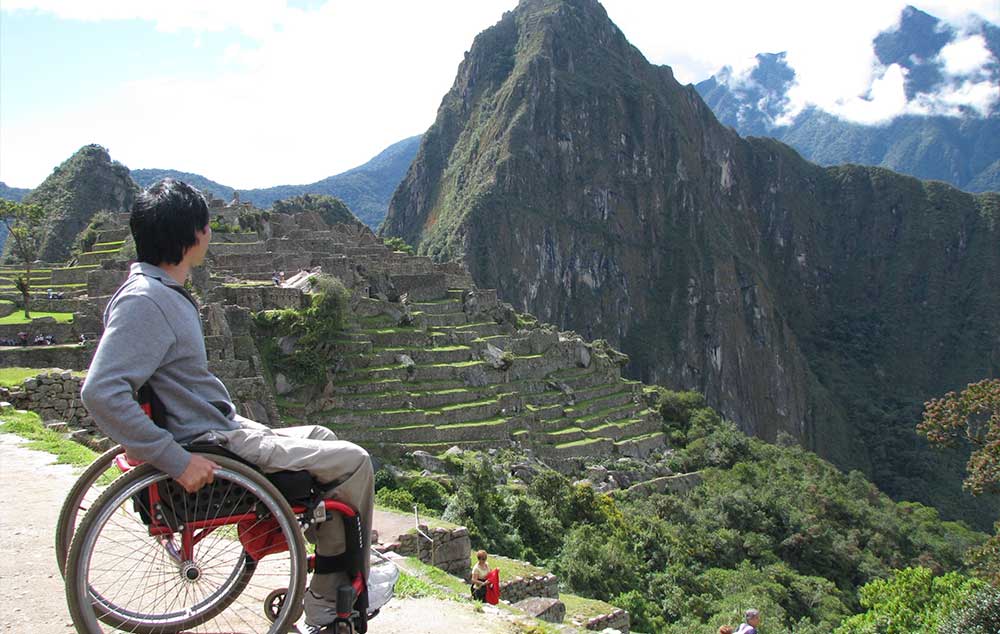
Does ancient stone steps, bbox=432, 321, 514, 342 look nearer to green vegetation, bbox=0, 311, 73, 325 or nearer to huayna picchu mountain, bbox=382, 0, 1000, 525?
green vegetation, bbox=0, 311, 73, 325

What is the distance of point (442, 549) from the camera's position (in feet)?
33.2

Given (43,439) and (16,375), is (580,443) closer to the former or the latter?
(16,375)

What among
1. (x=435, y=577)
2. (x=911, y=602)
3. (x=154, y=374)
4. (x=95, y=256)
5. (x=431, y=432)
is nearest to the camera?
(x=154, y=374)

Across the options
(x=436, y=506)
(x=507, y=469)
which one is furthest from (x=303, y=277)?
(x=436, y=506)

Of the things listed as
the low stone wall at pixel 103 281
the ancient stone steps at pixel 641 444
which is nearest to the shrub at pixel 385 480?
the low stone wall at pixel 103 281

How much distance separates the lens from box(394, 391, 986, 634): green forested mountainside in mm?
16734

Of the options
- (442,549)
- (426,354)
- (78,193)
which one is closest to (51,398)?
(442,549)

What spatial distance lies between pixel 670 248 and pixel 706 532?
12785 centimetres

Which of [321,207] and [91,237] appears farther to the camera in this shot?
[321,207]

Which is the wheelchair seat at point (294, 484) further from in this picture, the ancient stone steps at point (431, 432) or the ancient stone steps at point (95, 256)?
the ancient stone steps at point (95, 256)

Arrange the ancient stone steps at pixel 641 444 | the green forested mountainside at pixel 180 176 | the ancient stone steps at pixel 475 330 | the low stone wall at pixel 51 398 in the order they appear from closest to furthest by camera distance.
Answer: the low stone wall at pixel 51 398
the ancient stone steps at pixel 475 330
the ancient stone steps at pixel 641 444
the green forested mountainside at pixel 180 176

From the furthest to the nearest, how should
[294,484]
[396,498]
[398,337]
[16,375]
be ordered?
[398,337]
[396,498]
[16,375]
[294,484]

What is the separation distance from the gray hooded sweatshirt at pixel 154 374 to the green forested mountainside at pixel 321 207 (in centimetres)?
6537

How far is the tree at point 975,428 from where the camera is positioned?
18.2 m
